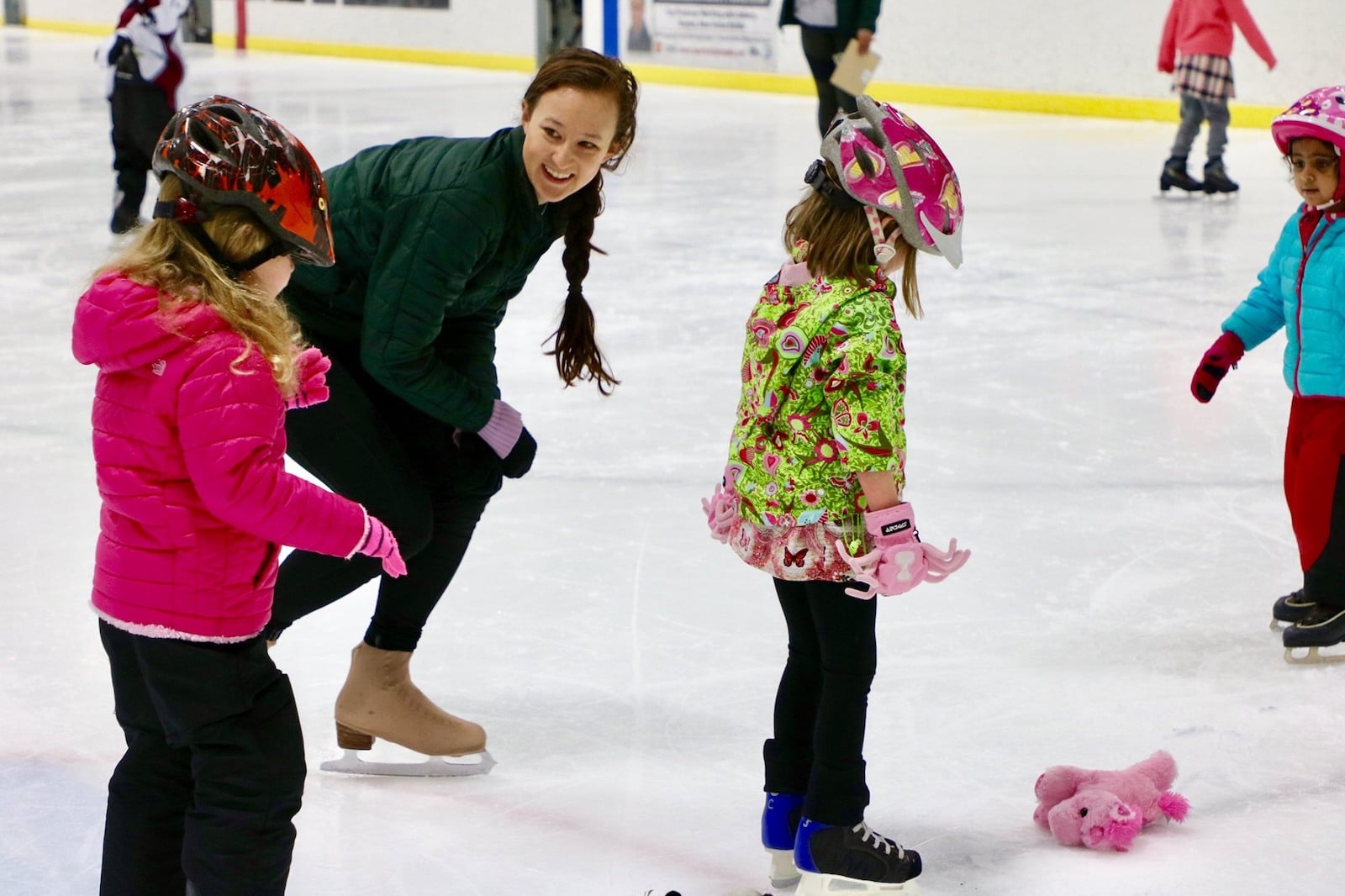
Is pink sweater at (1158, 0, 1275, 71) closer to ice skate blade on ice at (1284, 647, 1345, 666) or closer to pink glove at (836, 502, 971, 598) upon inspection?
ice skate blade on ice at (1284, 647, 1345, 666)

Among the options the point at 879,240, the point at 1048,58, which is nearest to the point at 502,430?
the point at 879,240

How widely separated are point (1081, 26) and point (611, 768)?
37.6ft

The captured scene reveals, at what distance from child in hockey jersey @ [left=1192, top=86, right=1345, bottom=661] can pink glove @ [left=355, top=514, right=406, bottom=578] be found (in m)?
1.63

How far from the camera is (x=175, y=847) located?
6.01 feet

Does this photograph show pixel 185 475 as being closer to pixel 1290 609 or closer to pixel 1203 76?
pixel 1290 609

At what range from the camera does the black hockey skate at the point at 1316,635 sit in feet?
9.47

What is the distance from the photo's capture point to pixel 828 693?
2.04 meters

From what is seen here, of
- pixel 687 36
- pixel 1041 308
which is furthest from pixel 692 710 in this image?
pixel 687 36

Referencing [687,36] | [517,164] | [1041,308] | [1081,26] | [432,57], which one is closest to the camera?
[517,164]

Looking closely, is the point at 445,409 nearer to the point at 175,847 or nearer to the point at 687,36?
the point at 175,847

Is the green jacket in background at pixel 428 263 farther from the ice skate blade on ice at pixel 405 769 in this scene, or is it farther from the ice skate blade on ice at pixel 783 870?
the ice skate blade on ice at pixel 783 870

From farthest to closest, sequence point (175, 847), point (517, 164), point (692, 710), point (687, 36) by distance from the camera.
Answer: point (687, 36)
point (692, 710)
point (517, 164)
point (175, 847)

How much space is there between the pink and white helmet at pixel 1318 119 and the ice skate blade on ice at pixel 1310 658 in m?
0.85

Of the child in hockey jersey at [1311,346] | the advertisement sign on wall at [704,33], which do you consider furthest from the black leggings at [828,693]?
→ the advertisement sign on wall at [704,33]
